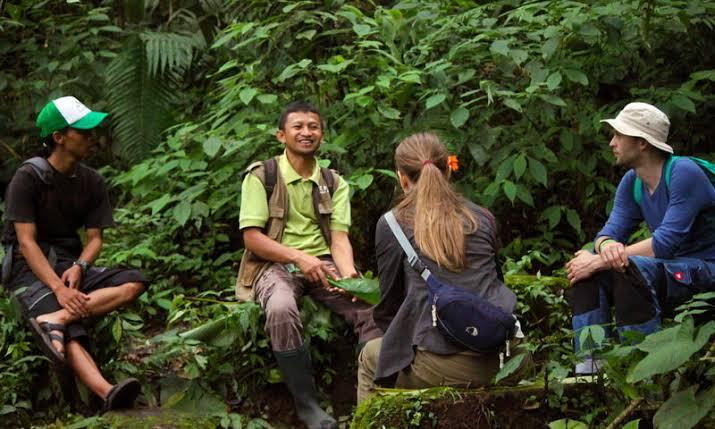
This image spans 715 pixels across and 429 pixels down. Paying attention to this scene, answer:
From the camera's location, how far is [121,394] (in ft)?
15.9

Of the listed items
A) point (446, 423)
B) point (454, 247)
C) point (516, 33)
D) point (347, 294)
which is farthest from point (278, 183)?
point (516, 33)

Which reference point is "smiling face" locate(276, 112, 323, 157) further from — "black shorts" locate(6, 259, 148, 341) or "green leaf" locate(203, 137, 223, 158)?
"black shorts" locate(6, 259, 148, 341)

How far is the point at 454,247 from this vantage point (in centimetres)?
397

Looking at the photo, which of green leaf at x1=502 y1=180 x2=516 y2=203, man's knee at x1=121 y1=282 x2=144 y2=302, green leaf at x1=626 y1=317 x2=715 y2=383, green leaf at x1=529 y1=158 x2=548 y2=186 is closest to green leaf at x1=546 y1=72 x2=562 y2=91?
green leaf at x1=529 y1=158 x2=548 y2=186

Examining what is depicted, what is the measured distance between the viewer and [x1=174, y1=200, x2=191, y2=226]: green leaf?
6453 mm

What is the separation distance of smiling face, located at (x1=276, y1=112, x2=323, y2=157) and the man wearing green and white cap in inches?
41.9

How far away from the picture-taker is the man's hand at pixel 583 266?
4.37 metres

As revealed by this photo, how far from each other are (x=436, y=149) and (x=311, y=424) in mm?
1630

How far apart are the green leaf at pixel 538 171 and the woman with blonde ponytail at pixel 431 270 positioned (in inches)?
75.2

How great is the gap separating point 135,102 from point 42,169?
3458 millimetres

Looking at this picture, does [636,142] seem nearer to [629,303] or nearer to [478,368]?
[629,303]

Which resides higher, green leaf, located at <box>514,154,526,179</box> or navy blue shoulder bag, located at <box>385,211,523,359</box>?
navy blue shoulder bag, located at <box>385,211,523,359</box>

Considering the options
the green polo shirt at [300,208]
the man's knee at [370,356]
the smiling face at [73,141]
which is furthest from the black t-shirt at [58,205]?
the man's knee at [370,356]

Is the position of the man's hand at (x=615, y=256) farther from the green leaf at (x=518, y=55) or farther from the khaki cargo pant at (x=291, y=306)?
the green leaf at (x=518, y=55)
